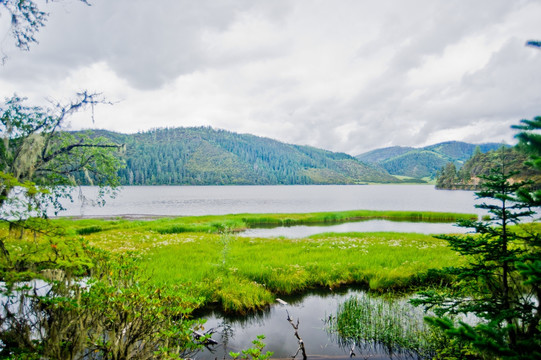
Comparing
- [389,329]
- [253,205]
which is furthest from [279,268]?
[253,205]

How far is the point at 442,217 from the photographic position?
53.8 m

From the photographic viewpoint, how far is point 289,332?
424 inches

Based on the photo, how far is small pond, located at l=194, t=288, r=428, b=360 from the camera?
9188mm

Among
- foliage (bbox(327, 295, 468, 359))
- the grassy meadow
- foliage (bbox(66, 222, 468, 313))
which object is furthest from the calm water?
foliage (bbox(327, 295, 468, 359))

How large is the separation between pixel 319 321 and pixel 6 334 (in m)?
10.0

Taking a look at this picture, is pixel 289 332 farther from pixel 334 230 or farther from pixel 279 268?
pixel 334 230

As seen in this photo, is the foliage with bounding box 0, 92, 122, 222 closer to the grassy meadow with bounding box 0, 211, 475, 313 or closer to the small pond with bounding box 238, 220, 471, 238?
the grassy meadow with bounding box 0, 211, 475, 313

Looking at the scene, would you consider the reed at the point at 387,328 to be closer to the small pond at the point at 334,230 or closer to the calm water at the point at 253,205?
the small pond at the point at 334,230

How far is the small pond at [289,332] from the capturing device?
30.1 ft

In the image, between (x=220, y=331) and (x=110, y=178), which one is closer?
(x=220, y=331)

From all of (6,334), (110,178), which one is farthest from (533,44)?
(110,178)

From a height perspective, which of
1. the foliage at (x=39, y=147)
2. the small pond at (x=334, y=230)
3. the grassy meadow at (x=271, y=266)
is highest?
the foliage at (x=39, y=147)

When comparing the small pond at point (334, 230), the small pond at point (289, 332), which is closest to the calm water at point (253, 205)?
the small pond at point (334, 230)

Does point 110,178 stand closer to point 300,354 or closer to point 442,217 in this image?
point 300,354
